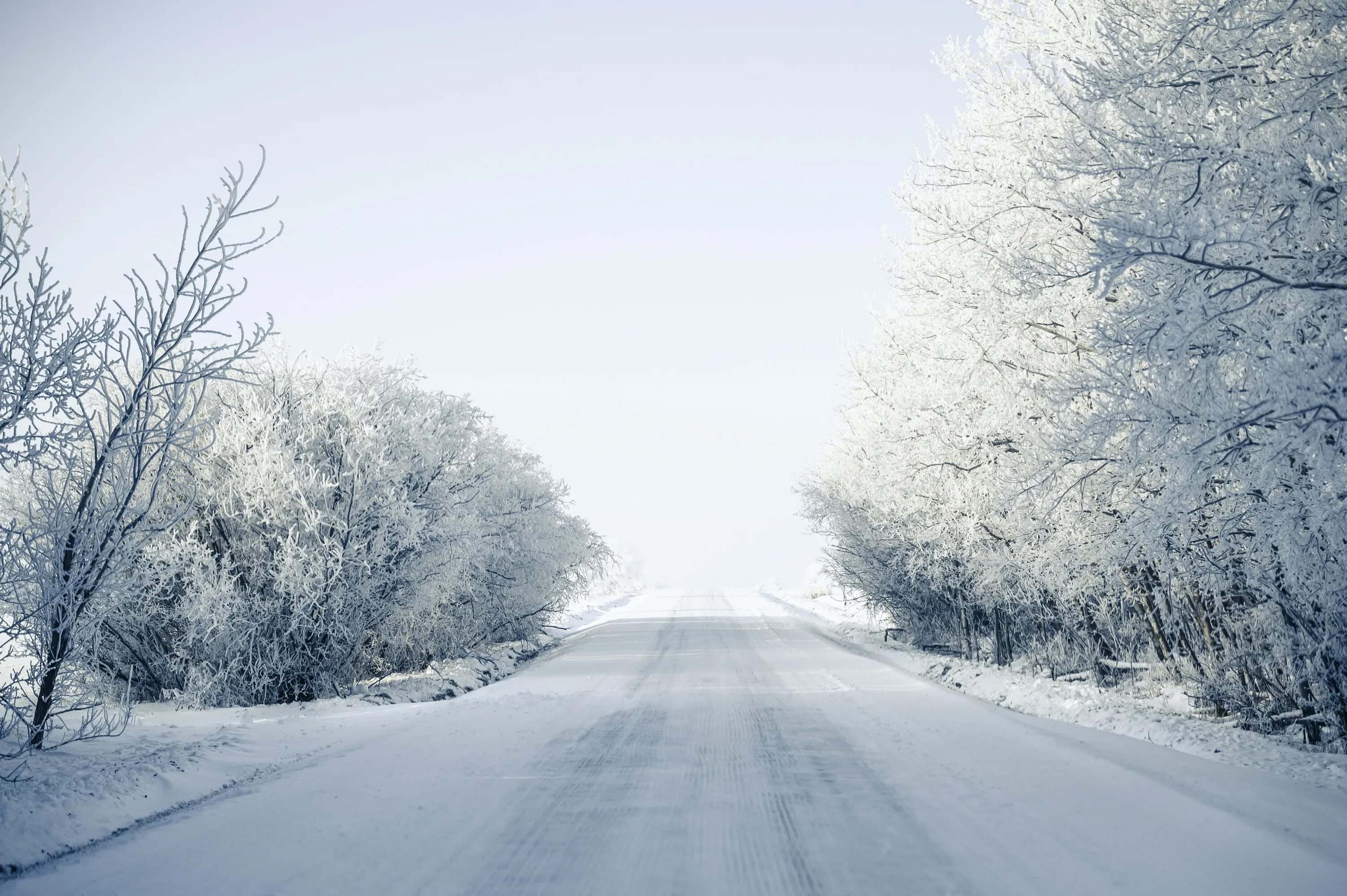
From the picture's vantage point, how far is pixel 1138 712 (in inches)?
366

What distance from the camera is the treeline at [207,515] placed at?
584 centimetres

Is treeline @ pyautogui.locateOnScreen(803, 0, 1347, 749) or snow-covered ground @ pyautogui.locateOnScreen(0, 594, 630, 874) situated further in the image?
treeline @ pyautogui.locateOnScreen(803, 0, 1347, 749)

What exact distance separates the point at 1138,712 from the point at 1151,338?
5.39 metres

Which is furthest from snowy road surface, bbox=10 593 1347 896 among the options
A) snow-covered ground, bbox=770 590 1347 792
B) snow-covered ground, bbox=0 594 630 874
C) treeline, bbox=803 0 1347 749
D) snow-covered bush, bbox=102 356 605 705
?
snow-covered bush, bbox=102 356 605 705

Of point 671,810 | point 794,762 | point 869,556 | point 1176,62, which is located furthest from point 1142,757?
point 869,556

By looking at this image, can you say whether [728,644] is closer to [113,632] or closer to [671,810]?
[113,632]

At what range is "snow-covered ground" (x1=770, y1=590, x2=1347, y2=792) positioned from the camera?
22.2 ft

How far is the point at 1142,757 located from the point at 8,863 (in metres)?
8.06

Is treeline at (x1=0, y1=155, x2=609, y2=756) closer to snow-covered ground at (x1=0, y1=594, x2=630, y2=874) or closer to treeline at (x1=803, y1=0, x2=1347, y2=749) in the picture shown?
snow-covered ground at (x1=0, y1=594, x2=630, y2=874)

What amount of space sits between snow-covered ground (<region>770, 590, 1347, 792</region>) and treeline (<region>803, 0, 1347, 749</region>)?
1.55ft

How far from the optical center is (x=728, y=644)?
2120 cm

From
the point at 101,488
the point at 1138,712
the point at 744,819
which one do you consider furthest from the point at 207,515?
the point at 1138,712

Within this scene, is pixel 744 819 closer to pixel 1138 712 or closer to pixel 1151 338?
pixel 1151 338

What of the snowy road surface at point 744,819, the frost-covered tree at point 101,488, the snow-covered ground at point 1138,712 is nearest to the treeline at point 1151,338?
the snow-covered ground at point 1138,712
